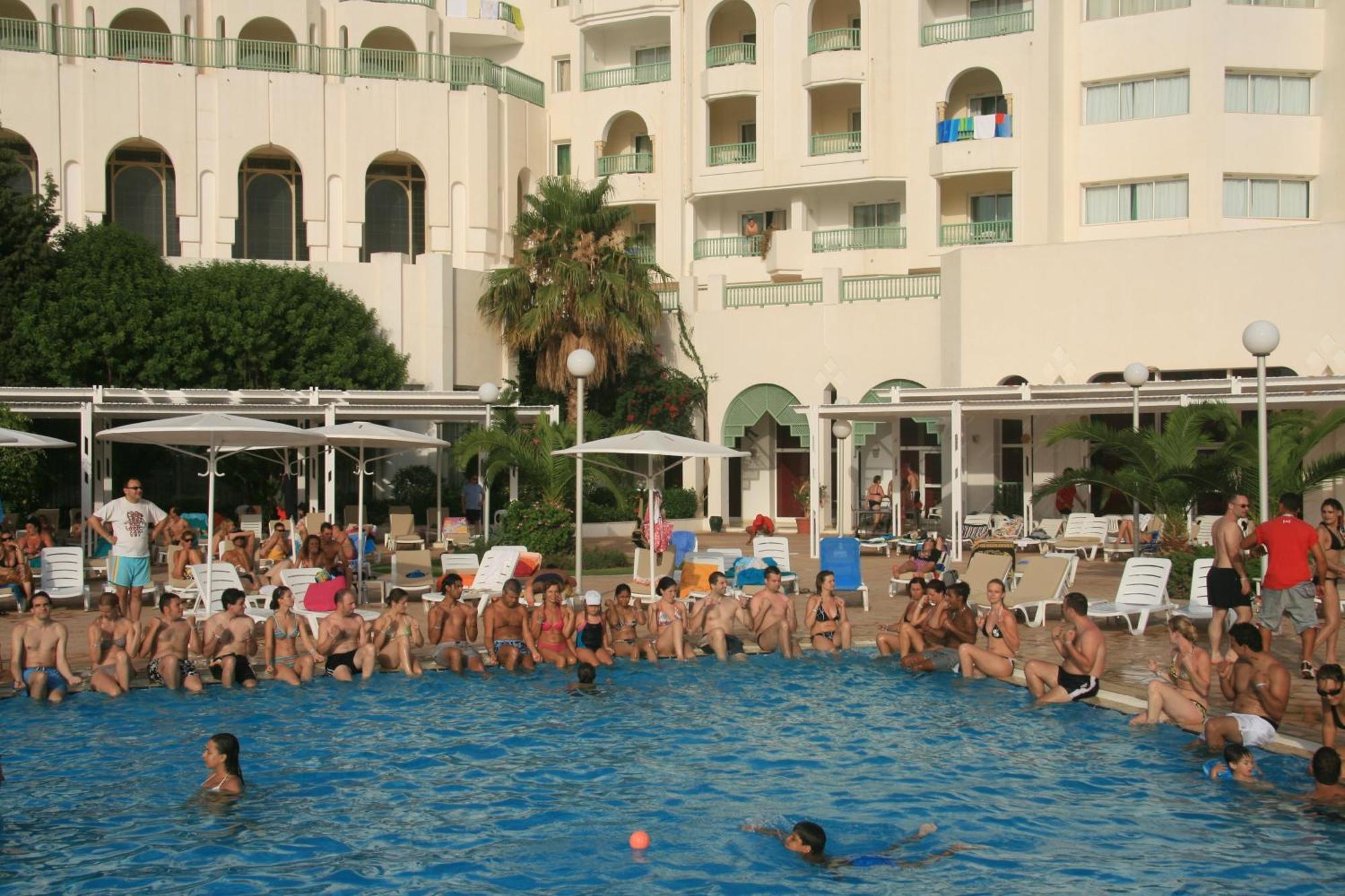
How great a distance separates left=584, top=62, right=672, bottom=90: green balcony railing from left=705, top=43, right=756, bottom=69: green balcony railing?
1.36 meters

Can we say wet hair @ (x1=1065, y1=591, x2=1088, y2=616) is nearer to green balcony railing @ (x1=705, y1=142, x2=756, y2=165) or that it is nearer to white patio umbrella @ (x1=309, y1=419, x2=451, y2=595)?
white patio umbrella @ (x1=309, y1=419, x2=451, y2=595)

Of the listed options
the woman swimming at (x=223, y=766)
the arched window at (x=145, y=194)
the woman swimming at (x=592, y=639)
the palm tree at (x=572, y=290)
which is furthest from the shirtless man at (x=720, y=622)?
the arched window at (x=145, y=194)

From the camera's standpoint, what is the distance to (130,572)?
1636 cm

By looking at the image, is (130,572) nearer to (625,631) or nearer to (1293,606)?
(625,631)

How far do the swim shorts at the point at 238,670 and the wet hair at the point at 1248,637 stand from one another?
894 cm

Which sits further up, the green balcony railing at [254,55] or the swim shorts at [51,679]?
the green balcony railing at [254,55]

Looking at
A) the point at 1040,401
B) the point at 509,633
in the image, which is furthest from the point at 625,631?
the point at 1040,401

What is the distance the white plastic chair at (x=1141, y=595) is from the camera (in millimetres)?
15867

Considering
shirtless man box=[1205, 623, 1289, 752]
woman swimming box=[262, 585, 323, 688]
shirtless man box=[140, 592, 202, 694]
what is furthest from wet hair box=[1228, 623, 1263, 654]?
shirtless man box=[140, 592, 202, 694]

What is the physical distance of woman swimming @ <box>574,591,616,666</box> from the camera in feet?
49.3

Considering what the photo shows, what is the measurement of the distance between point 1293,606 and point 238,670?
1002cm

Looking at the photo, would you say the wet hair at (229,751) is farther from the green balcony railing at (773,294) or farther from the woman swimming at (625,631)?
the green balcony railing at (773,294)

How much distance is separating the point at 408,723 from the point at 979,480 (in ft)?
68.1

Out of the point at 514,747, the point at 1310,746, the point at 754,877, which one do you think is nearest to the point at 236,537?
the point at 514,747
